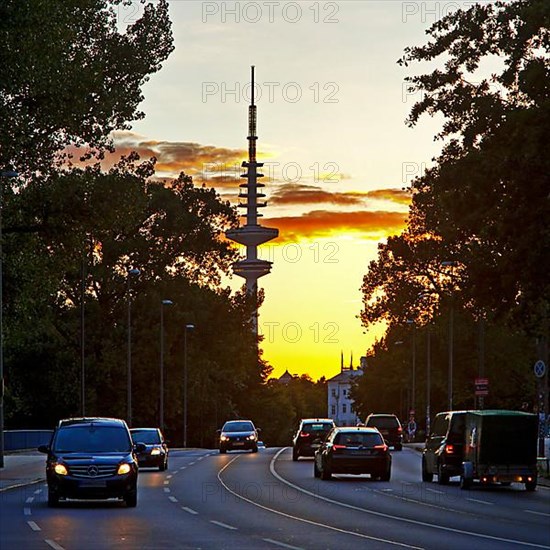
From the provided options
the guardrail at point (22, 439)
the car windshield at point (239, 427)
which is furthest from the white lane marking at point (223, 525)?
the car windshield at point (239, 427)

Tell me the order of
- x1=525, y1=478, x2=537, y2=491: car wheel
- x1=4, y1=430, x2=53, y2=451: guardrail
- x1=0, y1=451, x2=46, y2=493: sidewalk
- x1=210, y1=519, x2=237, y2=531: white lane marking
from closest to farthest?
x1=210, y1=519, x2=237, y2=531: white lane marking
x1=525, y1=478, x2=537, y2=491: car wheel
x1=0, y1=451, x2=46, y2=493: sidewalk
x1=4, y1=430, x2=53, y2=451: guardrail

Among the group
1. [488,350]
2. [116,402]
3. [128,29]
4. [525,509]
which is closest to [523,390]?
[488,350]

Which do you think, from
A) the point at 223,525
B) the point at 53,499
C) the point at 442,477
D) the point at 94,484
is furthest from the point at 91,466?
the point at 442,477

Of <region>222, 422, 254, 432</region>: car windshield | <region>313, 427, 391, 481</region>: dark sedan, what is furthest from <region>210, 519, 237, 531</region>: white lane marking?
<region>222, 422, 254, 432</region>: car windshield

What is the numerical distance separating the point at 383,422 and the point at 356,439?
31536 millimetres

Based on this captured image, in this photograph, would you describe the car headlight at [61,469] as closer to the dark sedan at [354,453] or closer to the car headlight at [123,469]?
the car headlight at [123,469]

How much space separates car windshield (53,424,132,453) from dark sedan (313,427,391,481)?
12.1m

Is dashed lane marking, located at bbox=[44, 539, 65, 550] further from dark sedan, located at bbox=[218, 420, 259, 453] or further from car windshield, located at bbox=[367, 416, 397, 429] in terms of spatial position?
dark sedan, located at bbox=[218, 420, 259, 453]

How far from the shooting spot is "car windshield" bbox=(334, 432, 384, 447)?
4134cm

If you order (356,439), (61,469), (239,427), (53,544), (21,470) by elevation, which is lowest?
(21,470)

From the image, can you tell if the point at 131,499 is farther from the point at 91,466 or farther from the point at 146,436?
the point at 146,436

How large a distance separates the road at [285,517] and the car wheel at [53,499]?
0.91 ft

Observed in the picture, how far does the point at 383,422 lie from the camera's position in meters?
72.7

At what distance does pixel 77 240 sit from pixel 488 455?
57.3 ft
